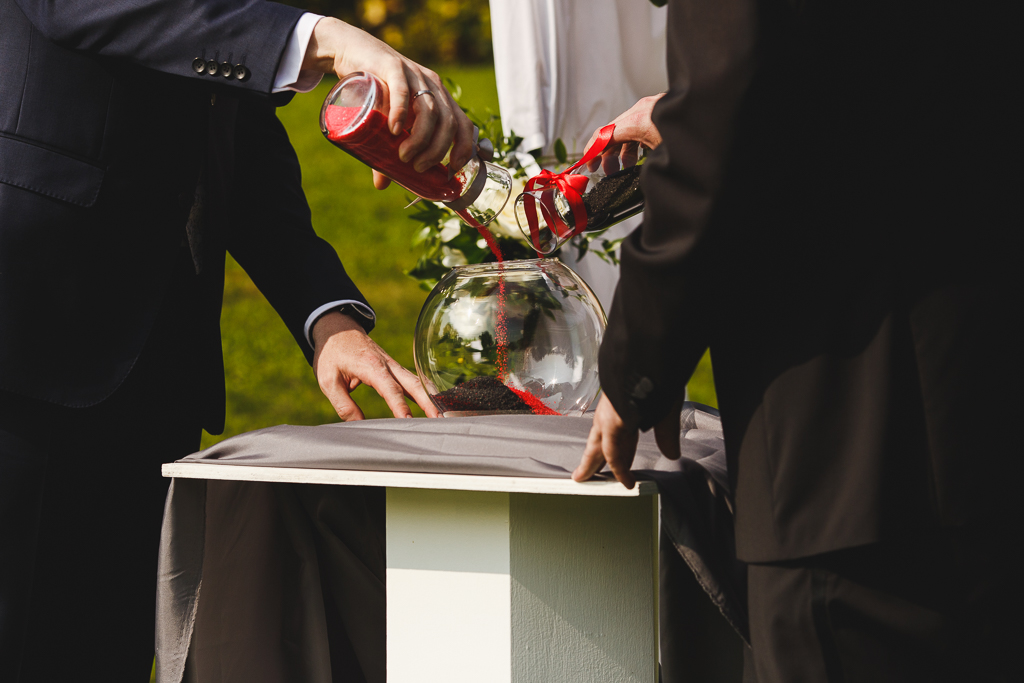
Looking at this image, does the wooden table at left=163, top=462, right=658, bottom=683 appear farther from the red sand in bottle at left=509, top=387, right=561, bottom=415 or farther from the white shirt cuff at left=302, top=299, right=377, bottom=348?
the white shirt cuff at left=302, top=299, right=377, bottom=348

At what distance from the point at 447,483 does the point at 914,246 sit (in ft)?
1.82

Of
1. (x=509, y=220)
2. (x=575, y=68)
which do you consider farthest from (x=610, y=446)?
(x=575, y=68)

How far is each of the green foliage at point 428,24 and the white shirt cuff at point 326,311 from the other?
954 centimetres

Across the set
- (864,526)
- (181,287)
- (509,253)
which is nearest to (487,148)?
(181,287)

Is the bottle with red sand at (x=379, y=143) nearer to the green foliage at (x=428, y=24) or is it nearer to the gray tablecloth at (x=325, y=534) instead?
the gray tablecloth at (x=325, y=534)

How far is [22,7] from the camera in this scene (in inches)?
49.4

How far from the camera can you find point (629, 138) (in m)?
1.15

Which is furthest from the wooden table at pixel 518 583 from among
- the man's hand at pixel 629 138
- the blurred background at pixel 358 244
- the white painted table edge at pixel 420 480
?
the blurred background at pixel 358 244

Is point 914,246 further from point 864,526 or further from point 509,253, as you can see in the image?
point 509,253

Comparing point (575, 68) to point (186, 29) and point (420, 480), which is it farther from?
point (420, 480)

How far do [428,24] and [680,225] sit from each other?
1080 cm

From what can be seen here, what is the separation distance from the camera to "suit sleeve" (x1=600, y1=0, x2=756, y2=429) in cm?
76

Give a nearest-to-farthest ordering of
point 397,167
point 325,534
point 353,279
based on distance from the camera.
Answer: point 397,167
point 325,534
point 353,279

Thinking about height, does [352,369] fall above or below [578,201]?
below
